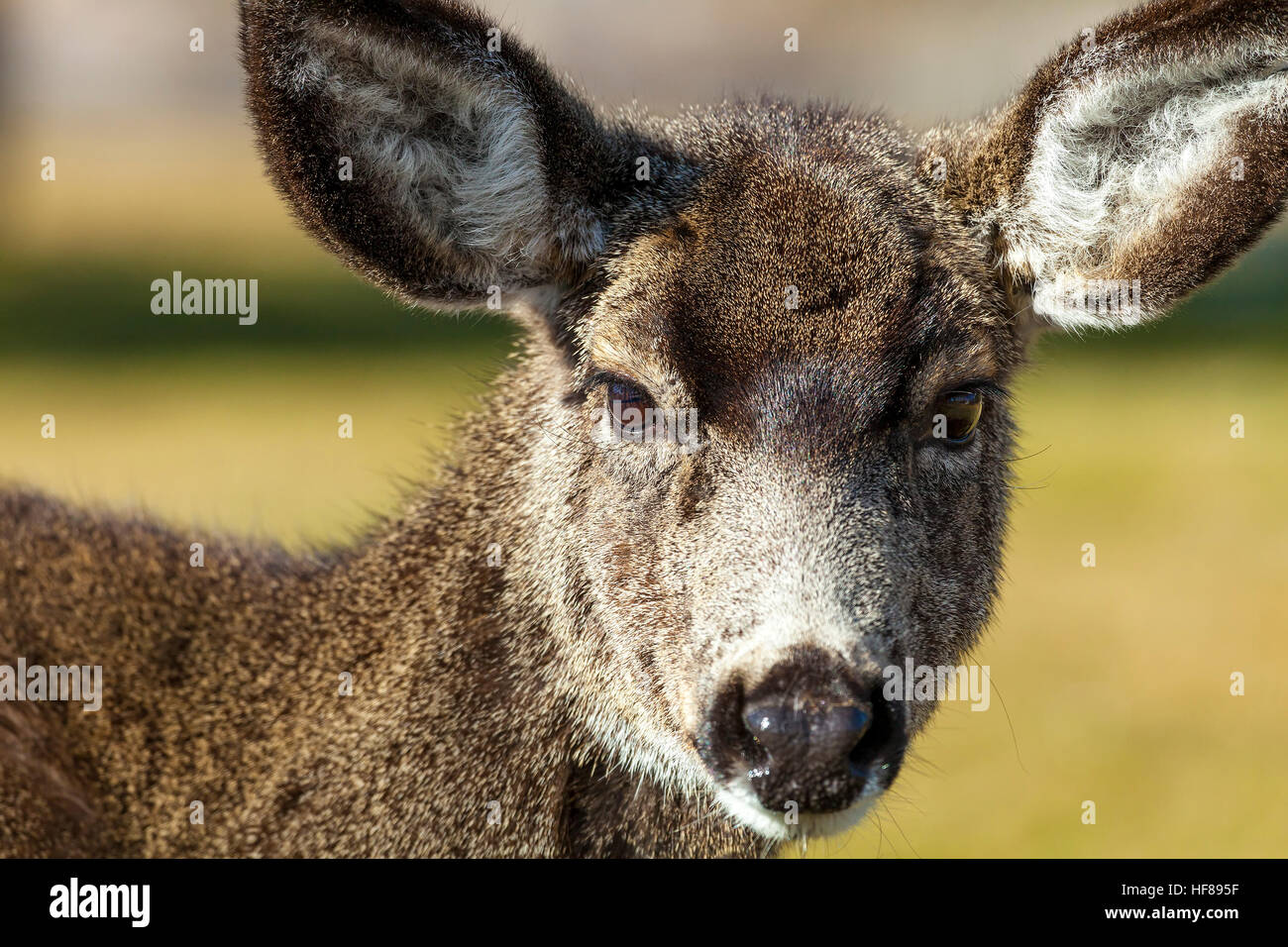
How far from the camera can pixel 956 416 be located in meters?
6.22

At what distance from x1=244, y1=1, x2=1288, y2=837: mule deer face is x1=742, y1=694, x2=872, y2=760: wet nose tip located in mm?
44

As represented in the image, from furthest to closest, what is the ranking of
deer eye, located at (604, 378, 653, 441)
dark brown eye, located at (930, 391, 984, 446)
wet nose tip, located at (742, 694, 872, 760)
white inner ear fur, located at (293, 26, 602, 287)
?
1. dark brown eye, located at (930, 391, 984, 446)
2. deer eye, located at (604, 378, 653, 441)
3. white inner ear fur, located at (293, 26, 602, 287)
4. wet nose tip, located at (742, 694, 872, 760)

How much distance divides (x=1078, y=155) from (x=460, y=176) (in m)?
2.80

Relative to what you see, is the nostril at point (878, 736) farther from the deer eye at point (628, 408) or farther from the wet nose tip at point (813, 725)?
the deer eye at point (628, 408)

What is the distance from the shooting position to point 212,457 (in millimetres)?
21031

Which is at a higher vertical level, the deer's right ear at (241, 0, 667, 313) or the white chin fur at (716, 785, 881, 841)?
the deer's right ear at (241, 0, 667, 313)

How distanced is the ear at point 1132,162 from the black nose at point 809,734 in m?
2.45

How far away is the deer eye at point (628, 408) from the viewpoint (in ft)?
19.8

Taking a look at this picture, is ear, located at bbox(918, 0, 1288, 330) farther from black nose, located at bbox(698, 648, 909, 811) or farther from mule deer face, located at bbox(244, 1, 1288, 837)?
black nose, located at bbox(698, 648, 909, 811)

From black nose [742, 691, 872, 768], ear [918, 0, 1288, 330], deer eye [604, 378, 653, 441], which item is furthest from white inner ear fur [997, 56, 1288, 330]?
black nose [742, 691, 872, 768]

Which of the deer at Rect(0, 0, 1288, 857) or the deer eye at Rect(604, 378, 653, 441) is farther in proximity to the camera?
the deer eye at Rect(604, 378, 653, 441)

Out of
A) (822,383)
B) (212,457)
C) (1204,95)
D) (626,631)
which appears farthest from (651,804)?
(212,457)

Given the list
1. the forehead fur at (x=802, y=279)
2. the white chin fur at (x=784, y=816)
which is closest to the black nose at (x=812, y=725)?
the white chin fur at (x=784, y=816)

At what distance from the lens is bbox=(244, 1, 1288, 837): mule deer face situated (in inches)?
217
